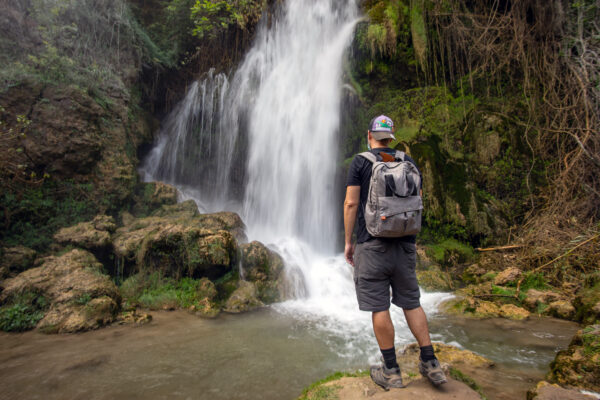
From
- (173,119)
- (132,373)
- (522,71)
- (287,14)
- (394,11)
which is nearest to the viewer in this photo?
(132,373)

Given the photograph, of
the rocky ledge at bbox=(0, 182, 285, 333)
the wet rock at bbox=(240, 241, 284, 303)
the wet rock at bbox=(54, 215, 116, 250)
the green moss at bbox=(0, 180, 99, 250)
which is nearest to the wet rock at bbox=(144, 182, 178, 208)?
the green moss at bbox=(0, 180, 99, 250)

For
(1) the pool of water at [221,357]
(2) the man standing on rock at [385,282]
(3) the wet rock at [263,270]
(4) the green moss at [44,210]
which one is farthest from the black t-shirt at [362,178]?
(4) the green moss at [44,210]

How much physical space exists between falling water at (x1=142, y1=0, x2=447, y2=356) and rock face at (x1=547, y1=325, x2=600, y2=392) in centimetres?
429

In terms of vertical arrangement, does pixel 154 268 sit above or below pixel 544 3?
below

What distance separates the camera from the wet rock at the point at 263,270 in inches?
241

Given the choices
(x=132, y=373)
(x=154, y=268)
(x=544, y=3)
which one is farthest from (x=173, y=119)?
(x=544, y=3)

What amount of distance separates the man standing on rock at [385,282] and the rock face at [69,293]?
4.27 m

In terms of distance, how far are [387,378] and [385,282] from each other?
646 millimetres

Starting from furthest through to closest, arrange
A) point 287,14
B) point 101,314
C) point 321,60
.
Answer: point 287,14
point 321,60
point 101,314

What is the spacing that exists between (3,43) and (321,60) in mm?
8477

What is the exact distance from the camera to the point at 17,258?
560 centimetres

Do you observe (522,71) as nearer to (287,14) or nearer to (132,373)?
(287,14)

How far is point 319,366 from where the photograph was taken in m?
3.33

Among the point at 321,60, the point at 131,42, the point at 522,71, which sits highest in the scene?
the point at 131,42
